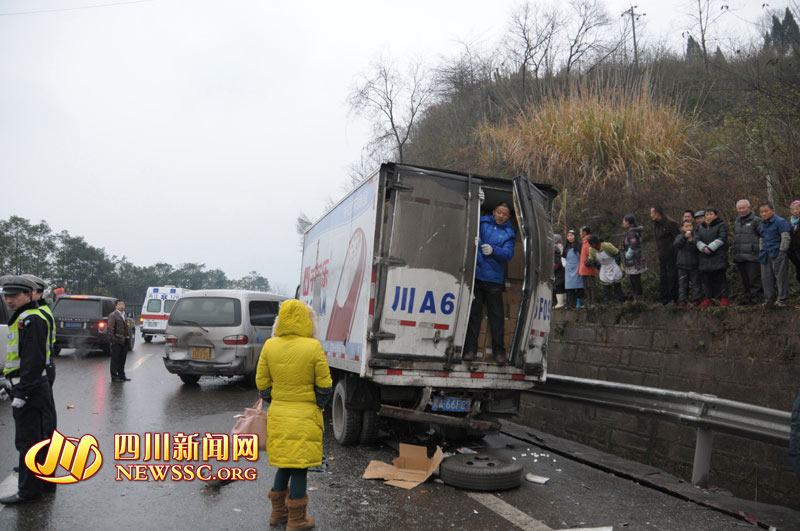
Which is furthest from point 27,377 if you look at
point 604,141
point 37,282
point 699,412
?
point 604,141

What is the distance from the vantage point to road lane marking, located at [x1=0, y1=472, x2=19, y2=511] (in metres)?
4.89

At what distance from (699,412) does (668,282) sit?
132 inches

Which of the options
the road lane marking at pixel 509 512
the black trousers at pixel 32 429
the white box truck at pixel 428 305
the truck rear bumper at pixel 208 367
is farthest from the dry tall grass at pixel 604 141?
the black trousers at pixel 32 429

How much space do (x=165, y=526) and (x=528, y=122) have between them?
12.6m

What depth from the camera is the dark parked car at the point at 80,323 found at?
17.6m

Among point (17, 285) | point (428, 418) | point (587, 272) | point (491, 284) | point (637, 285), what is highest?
point (587, 272)

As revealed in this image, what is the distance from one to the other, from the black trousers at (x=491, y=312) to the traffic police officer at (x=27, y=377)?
4.04m

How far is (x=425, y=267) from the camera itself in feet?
20.4

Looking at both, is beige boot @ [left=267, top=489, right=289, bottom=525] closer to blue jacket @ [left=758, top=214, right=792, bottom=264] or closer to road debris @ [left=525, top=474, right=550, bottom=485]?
road debris @ [left=525, top=474, right=550, bottom=485]

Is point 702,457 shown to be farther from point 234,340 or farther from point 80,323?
point 80,323

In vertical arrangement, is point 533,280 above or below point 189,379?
above

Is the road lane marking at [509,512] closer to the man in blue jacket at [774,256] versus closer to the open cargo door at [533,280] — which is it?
the open cargo door at [533,280]

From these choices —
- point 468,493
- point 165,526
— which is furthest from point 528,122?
point 165,526

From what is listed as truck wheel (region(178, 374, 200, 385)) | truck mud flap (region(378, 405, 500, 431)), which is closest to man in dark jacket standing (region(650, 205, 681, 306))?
truck mud flap (region(378, 405, 500, 431))
